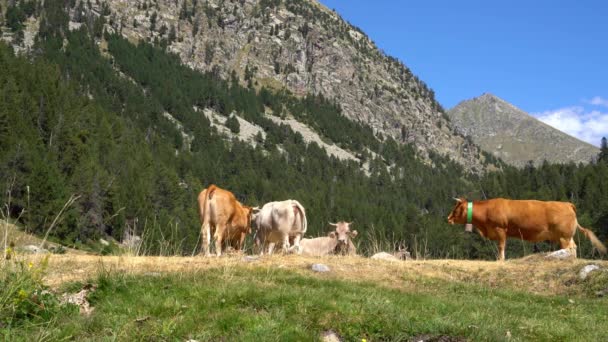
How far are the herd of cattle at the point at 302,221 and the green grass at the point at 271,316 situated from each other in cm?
546

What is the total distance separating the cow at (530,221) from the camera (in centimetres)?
1495

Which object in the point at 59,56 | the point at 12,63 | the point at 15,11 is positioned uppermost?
the point at 15,11

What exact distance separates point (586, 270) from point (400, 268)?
413 cm

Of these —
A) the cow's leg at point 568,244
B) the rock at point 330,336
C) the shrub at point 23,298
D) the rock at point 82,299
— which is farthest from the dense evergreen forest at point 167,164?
the shrub at point 23,298

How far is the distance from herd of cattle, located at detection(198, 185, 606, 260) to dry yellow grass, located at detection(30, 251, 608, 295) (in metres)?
1.30

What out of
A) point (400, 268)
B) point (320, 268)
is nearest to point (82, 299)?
point (320, 268)

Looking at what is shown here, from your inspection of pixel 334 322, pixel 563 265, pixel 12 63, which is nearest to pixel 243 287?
pixel 334 322

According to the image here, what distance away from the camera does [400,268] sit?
1248 cm

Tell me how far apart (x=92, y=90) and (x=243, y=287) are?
131 meters

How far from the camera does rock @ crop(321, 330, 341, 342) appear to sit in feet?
20.2

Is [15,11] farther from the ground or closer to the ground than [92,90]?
farther from the ground

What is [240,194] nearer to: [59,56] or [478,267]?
[59,56]

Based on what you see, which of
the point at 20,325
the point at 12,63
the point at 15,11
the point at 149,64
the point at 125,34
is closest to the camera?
the point at 20,325

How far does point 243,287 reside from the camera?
Result: 7.51 metres
